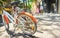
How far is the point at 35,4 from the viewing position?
9.37 meters

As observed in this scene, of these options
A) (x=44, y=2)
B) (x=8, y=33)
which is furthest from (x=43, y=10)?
(x=8, y=33)

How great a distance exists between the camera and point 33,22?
4352 mm

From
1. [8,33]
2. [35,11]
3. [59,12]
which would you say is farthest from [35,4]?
[8,33]

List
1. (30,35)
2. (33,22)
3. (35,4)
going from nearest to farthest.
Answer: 1. (33,22)
2. (30,35)
3. (35,4)

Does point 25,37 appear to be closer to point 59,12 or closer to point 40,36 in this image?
point 40,36

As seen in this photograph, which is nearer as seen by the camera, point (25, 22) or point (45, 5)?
point (25, 22)

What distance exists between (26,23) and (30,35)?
40 cm

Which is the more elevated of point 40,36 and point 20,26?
point 20,26

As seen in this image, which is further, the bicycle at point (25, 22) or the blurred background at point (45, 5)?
the blurred background at point (45, 5)

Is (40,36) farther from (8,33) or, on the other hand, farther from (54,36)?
(8,33)

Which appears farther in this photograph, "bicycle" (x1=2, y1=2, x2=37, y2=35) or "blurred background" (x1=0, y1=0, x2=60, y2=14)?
"blurred background" (x1=0, y1=0, x2=60, y2=14)

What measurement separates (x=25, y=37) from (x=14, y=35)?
0.40 metres

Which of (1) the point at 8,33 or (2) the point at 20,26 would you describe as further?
(1) the point at 8,33

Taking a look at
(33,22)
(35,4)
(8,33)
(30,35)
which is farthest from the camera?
(35,4)
